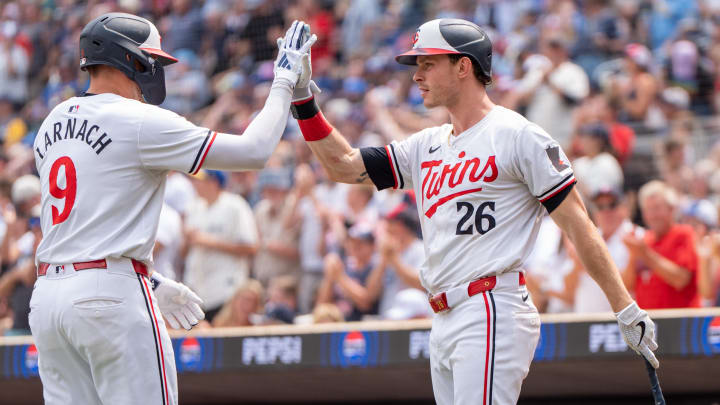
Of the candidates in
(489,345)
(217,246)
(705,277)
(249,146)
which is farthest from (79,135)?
(217,246)

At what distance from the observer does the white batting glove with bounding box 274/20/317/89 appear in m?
4.39

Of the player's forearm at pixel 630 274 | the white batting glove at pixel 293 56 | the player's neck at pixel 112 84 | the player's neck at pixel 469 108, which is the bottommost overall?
the player's forearm at pixel 630 274

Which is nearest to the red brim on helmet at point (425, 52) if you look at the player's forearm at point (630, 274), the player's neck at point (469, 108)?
the player's neck at point (469, 108)

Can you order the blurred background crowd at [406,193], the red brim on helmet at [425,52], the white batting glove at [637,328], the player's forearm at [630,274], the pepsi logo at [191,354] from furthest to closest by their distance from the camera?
the blurred background crowd at [406,193], the pepsi logo at [191,354], the player's forearm at [630,274], the red brim on helmet at [425,52], the white batting glove at [637,328]

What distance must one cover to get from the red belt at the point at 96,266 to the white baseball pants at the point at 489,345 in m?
1.17

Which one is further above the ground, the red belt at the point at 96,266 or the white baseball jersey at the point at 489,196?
the white baseball jersey at the point at 489,196

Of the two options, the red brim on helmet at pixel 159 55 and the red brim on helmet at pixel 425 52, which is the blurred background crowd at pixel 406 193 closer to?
the red brim on helmet at pixel 425 52

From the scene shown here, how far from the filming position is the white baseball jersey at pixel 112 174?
4.04 meters

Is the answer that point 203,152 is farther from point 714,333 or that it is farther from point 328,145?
point 714,333

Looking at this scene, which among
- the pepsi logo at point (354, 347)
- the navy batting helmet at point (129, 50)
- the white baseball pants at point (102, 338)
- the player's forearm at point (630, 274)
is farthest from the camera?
the player's forearm at point (630, 274)

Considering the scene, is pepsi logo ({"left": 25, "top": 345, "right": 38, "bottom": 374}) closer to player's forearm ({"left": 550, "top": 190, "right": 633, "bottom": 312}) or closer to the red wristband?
the red wristband

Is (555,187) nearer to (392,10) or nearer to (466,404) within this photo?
(466,404)

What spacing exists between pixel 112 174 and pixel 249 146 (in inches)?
20.1

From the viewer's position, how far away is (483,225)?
14.2ft
